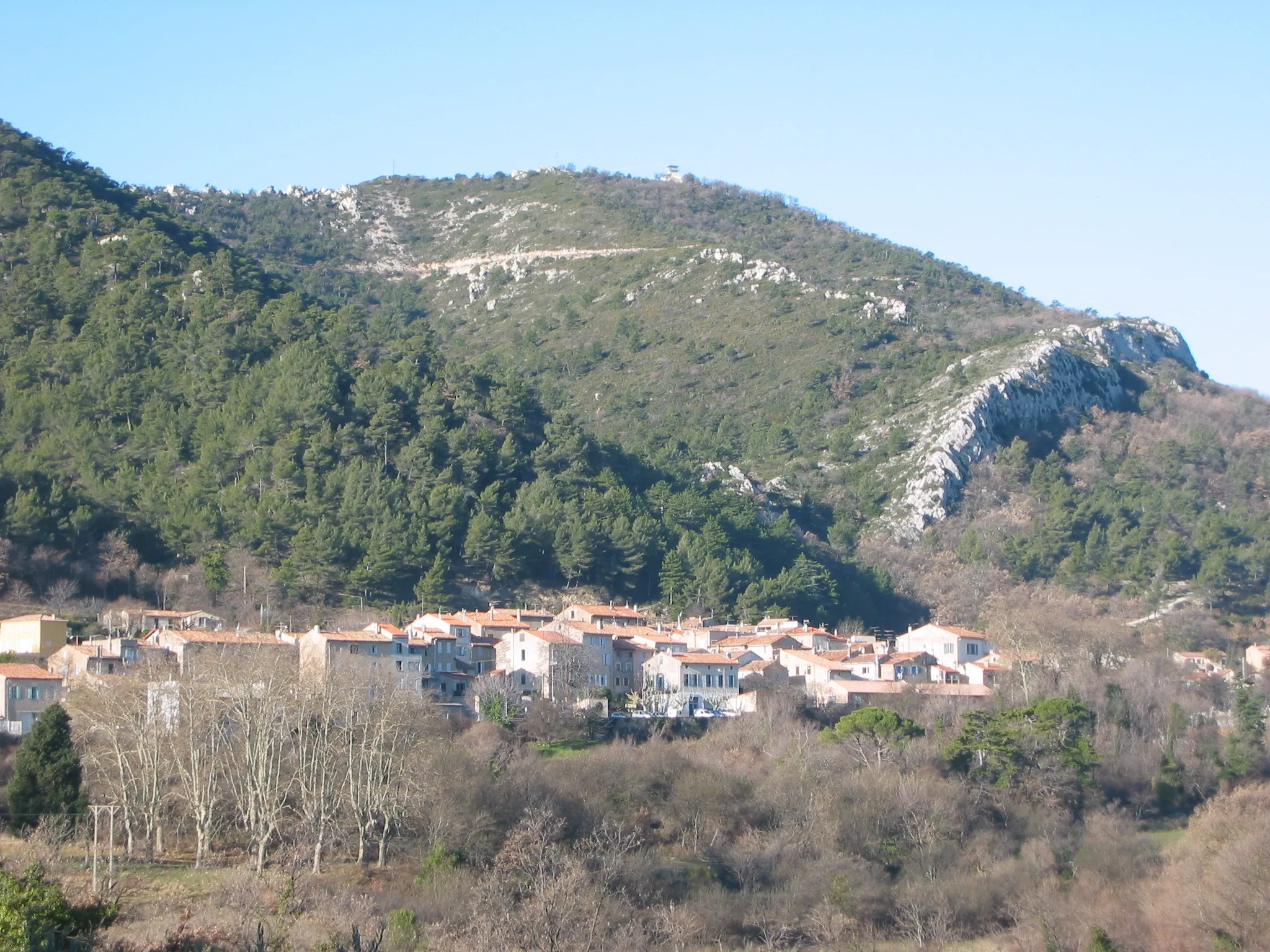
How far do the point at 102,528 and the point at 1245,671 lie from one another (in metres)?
44.6

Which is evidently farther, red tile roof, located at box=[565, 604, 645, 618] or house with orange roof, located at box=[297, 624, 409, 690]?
red tile roof, located at box=[565, 604, 645, 618]

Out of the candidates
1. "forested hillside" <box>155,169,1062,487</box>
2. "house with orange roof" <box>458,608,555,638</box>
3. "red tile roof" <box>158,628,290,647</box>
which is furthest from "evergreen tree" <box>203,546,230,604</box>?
"forested hillside" <box>155,169,1062,487</box>

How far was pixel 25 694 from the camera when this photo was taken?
48781mm

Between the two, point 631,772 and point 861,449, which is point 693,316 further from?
point 631,772

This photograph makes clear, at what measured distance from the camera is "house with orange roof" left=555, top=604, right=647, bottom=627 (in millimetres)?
65631

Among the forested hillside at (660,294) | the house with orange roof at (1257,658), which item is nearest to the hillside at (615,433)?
the forested hillside at (660,294)

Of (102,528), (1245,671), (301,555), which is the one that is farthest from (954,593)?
(102,528)

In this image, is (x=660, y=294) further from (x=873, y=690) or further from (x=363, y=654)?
(x=363, y=654)

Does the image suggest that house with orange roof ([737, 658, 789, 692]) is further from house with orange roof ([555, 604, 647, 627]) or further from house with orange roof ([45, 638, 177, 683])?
house with orange roof ([45, 638, 177, 683])

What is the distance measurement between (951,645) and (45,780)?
38036 mm

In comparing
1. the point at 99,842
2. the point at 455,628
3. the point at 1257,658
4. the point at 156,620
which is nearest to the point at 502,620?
the point at 455,628

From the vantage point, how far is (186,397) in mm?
78938

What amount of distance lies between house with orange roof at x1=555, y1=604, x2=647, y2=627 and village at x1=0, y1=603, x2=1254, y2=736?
0.08 m

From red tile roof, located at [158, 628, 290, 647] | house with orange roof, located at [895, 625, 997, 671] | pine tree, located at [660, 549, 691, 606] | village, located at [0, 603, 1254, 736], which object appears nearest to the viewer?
village, located at [0, 603, 1254, 736]
